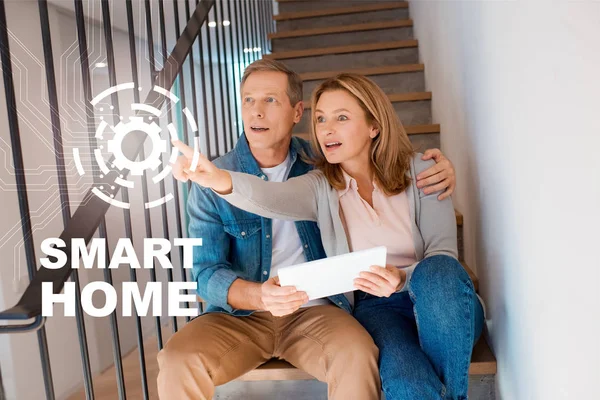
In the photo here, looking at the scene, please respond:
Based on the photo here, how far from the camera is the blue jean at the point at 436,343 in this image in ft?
3.21

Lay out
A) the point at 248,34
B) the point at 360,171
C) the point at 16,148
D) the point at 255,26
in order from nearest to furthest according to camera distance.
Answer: the point at 16,148 < the point at 360,171 < the point at 248,34 < the point at 255,26

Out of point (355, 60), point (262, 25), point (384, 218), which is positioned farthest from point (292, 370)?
point (262, 25)

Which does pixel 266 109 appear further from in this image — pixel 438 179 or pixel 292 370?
pixel 292 370

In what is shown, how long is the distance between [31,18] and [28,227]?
0.57 metres

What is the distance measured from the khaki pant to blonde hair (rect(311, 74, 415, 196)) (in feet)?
1.10

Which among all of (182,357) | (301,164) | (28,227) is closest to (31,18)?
(28,227)

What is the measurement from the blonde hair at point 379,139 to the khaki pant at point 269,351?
1.10ft

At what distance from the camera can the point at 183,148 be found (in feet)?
3.02

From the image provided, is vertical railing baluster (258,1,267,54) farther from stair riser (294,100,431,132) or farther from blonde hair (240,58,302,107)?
blonde hair (240,58,302,107)

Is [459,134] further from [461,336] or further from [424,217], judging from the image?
[461,336]

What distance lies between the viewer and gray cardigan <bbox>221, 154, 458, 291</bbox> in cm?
119

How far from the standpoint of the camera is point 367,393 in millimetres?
1024

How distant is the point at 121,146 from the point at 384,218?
647mm

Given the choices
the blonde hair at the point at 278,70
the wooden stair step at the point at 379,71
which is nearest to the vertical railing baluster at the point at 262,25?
the wooden stair step at the point at 379,71
